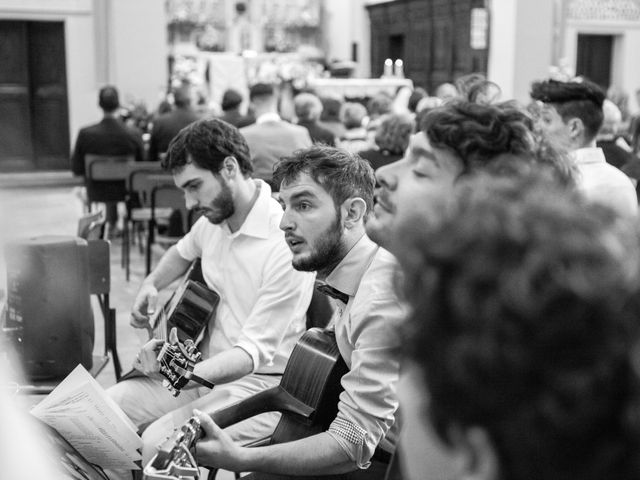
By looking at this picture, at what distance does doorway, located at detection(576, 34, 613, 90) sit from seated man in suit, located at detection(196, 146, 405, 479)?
1332cm

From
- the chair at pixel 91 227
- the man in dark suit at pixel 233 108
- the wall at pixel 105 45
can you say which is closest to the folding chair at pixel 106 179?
the man in dark suit at pixel 233 108

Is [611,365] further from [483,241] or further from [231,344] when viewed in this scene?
[231,344]

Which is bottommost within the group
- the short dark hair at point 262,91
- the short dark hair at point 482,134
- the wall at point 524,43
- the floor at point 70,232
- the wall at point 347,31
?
the floor at point 70,232

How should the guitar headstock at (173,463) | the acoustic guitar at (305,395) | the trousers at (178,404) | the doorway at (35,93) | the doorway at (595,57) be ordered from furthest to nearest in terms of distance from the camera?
the doorway at (595,57) → the doorway at (35,93) → the trousers at (178,404) → the acoustic guitar at (305,395) → the guitar headstock at (173,463)

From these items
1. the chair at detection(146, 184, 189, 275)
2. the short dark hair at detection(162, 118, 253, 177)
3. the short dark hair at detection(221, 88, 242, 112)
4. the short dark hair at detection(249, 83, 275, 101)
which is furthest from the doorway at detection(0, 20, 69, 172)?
the short dark hair at detection(162, 118, 253, 177)

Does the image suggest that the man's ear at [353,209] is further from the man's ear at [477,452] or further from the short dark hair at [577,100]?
the short dark hair at [577,100]

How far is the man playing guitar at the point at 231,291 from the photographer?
239cm

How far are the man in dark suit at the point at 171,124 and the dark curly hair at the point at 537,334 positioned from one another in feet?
23.2

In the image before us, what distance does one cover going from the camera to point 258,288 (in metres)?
2.65

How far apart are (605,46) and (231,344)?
A: 13663mm

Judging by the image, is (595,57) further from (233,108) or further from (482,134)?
(482,134)

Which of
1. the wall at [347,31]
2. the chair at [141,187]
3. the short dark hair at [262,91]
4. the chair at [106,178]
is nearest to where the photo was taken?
the chair at [141,187]

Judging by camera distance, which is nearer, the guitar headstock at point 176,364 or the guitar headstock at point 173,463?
the guitar headstock at point 173,463

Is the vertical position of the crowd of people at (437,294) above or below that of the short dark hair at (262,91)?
below
